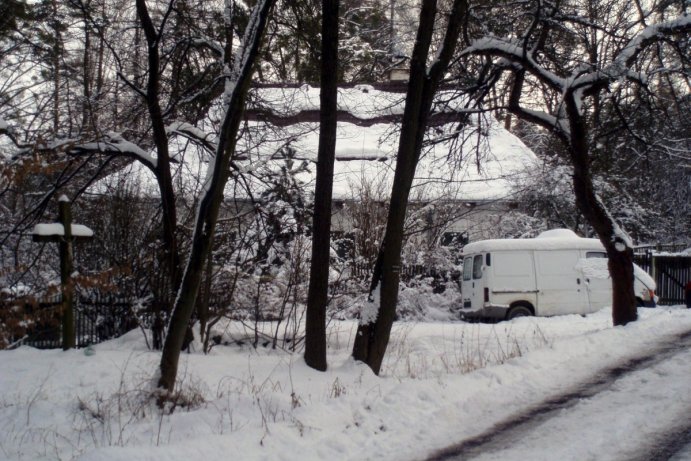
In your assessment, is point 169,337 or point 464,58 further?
point 464,58

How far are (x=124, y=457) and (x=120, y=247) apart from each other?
9010 millimetres

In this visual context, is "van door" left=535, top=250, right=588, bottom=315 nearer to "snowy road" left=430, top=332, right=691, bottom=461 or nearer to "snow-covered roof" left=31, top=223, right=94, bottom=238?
"snowy road" left=430, top=332, right=691, bottom=461

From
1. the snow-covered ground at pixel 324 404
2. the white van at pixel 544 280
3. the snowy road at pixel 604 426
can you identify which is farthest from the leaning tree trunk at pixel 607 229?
the white van at pixel 544 280

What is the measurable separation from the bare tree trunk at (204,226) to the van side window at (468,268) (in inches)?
460

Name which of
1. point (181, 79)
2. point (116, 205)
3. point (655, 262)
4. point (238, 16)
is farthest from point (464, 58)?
point (655, 262)

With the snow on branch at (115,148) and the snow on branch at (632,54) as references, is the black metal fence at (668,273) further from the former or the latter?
the snow on branch at (115,148)

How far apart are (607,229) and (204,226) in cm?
780

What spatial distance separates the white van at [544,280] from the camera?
17266mm

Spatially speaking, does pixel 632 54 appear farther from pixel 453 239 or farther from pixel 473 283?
pixel 453 239

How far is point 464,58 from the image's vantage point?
12297mm

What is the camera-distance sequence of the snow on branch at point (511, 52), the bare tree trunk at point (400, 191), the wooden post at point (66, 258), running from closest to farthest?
the bare tree trunk at point (400, 191)
the wooden post at point (66, 258)
the snow on branch at point (511, 52)

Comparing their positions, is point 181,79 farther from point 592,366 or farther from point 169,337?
point 592,366

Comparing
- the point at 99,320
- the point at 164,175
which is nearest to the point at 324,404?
the point at 164,175

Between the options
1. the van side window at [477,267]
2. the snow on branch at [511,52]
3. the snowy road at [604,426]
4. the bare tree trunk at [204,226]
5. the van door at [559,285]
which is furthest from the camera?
the van side window at [477,267]
